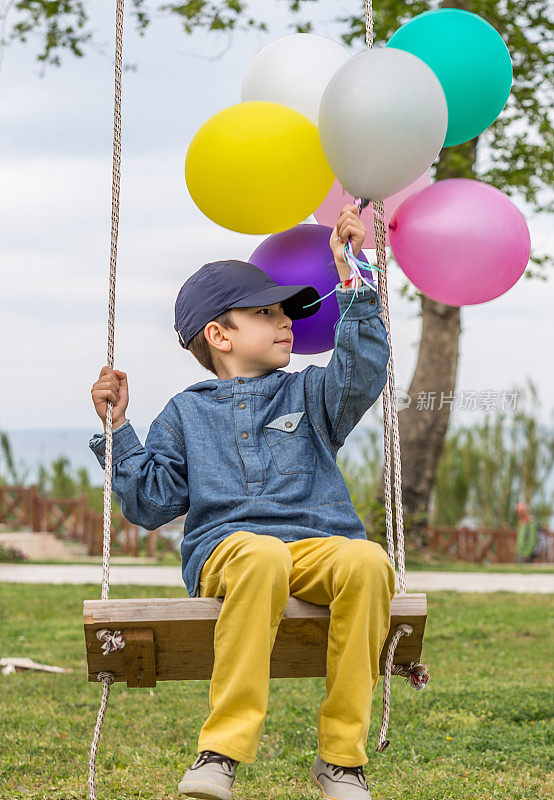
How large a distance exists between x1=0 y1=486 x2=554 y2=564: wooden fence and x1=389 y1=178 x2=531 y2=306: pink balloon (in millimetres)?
12577

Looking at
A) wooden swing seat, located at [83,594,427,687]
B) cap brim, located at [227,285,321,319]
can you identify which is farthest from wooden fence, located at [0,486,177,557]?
wooden swing seat, located at [83,594,427,687]

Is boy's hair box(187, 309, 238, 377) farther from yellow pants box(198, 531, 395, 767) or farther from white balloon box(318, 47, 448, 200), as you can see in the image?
yellow pants box(198, 531, 395, 767)

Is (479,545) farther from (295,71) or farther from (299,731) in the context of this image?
(295,71)

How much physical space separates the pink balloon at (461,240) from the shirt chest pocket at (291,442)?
675 millimetres

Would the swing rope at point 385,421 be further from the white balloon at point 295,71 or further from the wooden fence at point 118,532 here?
the wooden fence at point 118,532

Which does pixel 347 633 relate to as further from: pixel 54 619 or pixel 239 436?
pixel 54 619

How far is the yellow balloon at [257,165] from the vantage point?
3.05 m

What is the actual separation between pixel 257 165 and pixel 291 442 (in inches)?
35.4

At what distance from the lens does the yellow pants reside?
7.87ft

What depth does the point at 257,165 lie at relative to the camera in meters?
3.05

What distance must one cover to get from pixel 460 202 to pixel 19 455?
1606cm

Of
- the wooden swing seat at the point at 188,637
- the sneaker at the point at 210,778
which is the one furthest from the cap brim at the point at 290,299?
the sneaker at the point at 210,778

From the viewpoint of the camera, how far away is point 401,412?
1138 cm

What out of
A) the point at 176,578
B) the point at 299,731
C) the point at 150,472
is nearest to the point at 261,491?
the point at 150,472
